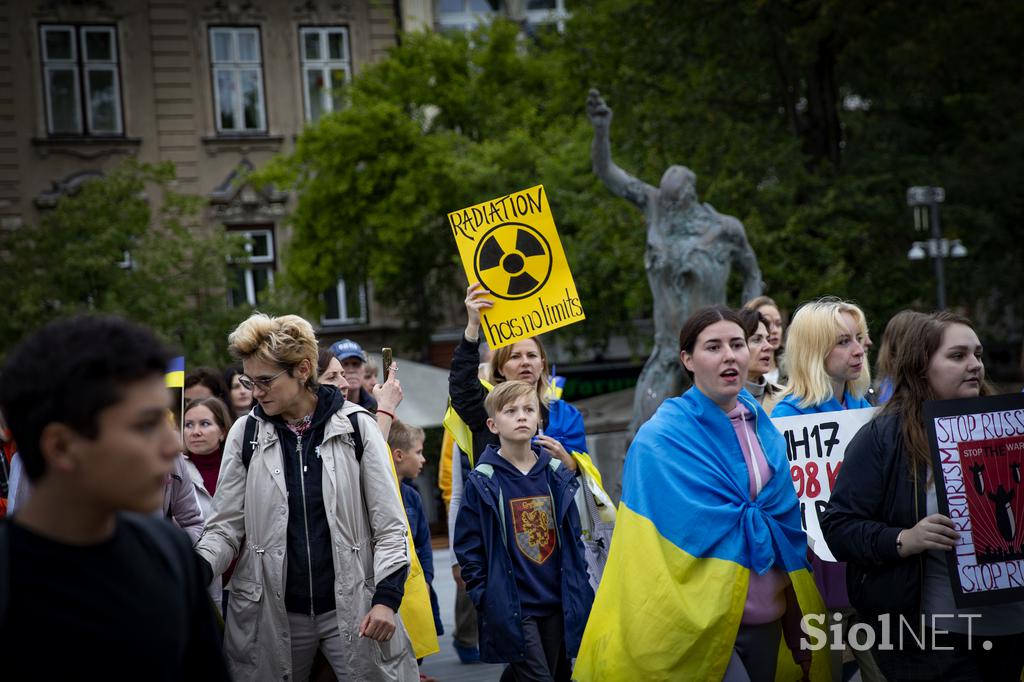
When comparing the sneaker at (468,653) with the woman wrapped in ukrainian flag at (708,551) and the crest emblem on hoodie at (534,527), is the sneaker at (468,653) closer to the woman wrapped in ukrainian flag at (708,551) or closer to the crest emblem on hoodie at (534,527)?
the crest emblem on hoodie at (534,527)

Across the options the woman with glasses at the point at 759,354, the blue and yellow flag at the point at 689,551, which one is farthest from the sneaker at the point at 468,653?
the blue and yellow flag at the point at 689,551

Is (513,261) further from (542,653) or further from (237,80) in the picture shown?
(237,80)

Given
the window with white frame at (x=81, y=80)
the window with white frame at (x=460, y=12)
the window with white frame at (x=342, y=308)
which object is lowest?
the window with white frame at (x=342, y=308)

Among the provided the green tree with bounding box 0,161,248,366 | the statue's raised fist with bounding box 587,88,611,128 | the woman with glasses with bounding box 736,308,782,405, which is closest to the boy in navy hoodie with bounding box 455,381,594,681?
the woman with glasses with bounding box 736,308,782,405

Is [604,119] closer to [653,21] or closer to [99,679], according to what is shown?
[99,679]

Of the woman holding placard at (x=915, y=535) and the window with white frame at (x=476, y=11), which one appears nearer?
the woman holding placard at (x=915, y=535)

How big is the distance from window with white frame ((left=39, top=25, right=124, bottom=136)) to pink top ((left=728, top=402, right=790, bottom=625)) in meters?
22.7

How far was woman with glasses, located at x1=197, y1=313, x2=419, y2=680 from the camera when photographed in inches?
177

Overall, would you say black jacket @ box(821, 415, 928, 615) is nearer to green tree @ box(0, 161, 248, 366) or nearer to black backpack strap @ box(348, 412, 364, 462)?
black backpack strap @ box(348, 412, 364, 462)

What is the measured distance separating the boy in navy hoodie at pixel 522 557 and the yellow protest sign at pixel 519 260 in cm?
96

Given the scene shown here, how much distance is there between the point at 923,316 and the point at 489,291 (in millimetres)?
2675

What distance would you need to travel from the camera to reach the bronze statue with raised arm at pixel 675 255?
925 cm

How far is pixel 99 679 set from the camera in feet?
7.29

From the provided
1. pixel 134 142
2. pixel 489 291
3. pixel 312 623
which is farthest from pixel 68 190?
pixel 312 623
